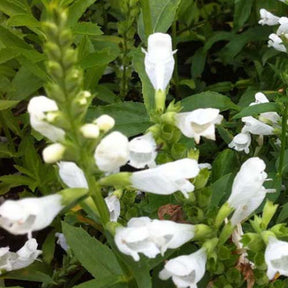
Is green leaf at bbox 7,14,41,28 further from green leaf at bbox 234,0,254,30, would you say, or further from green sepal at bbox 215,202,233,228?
green leaf at bbox 234,0,254,30

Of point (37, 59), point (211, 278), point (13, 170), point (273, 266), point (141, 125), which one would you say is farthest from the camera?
point (13, 170)

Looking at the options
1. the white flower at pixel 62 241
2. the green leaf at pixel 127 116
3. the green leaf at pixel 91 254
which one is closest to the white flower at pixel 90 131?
the green leaf at pixel 91 254

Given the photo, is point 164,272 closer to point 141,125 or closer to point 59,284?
point 141,125

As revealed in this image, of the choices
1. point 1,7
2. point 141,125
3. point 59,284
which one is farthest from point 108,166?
point 1,7

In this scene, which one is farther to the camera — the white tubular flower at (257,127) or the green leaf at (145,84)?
the white tubular flower at (257,127)

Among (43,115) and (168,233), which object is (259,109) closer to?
(168,233)

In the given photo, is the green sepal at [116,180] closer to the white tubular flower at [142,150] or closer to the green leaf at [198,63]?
the white tubular flower at [142,150]

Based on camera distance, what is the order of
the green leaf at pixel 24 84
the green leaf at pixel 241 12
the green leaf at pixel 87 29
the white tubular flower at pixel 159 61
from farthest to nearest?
the green leaf at pixel 241 12 < the green leaf at pixel 24 84 < the green leaf at pixel 87 29 < the white tubular flower at pixel 159 61
